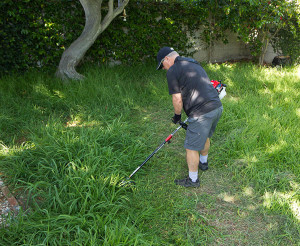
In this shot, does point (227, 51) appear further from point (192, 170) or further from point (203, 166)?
point (192, 170)

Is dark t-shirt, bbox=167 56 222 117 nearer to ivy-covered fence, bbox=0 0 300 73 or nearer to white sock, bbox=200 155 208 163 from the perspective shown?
white sock, bbox=200 155 208 163

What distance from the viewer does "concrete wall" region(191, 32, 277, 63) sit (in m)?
8.35

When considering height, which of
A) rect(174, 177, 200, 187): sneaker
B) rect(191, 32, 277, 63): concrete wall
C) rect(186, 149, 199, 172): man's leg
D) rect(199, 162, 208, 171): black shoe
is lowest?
rect(191, 32, 277, 63): concrete wall

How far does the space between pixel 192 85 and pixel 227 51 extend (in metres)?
7.61

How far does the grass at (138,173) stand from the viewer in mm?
2182

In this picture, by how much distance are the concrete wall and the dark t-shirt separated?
5.91 m

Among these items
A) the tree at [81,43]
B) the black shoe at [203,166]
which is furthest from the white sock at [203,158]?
the tree at [81,43]

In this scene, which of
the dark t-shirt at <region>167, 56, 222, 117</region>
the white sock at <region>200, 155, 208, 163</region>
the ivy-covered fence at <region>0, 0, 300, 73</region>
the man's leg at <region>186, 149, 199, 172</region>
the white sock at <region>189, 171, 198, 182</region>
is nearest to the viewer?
the dark t-shirt at <region>167, 56, 222, 117</region>

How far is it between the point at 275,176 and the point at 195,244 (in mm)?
1392

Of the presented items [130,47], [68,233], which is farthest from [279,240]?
[130,47]

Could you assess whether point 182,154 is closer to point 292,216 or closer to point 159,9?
point 292,216

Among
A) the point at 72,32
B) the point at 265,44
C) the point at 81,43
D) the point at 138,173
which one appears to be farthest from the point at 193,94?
the point at 265,44

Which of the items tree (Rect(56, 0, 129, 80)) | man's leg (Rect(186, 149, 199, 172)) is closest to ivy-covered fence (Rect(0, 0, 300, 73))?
tree (Rect(56, 0, 129, 80))

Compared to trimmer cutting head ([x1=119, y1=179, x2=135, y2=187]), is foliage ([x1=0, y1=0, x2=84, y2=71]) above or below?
above
